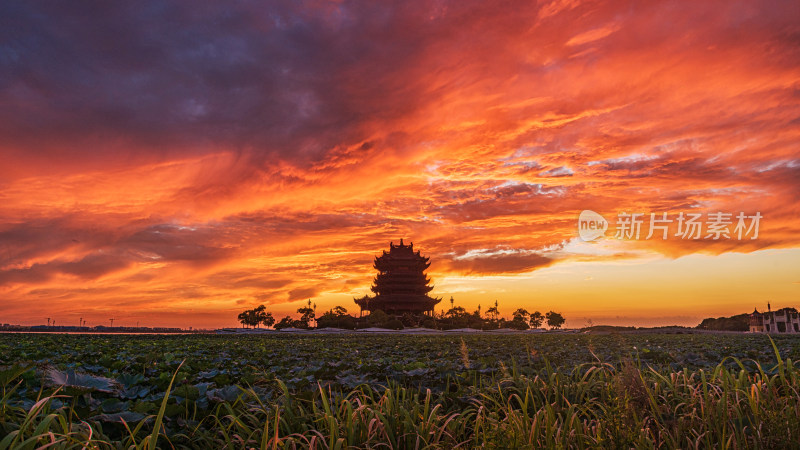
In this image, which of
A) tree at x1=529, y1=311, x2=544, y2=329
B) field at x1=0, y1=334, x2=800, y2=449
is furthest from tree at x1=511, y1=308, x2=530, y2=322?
field at x1=0, y1=334, x2=800, y2=449

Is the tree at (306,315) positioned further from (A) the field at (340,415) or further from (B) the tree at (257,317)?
(A) the field at (340,415)

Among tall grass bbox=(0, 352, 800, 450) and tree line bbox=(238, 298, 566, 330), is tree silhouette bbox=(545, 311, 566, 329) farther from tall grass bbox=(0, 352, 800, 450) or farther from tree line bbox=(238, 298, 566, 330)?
tall grass bbox=(0, 352, 800, 450)

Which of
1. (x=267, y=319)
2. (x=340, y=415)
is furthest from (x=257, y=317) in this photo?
(x=340, y=415)

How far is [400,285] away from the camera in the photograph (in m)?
69.9

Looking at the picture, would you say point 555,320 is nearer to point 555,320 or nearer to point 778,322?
point 555,320

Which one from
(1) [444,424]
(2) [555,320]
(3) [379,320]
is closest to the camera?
(1) [444,424]

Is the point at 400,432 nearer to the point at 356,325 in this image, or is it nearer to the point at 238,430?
the point at 238,430

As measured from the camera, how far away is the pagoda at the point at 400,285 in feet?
220

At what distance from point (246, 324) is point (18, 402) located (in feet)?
224

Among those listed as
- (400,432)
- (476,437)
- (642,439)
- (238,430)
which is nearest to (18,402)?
(238,430)

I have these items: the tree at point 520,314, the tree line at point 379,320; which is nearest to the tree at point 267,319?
the tree line at point 379,320

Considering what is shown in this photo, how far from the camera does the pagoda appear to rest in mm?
67188

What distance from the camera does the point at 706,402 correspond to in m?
5.02

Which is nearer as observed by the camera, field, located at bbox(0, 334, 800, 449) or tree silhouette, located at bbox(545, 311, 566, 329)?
field, located at bbox(0, 334, 800, 449)
